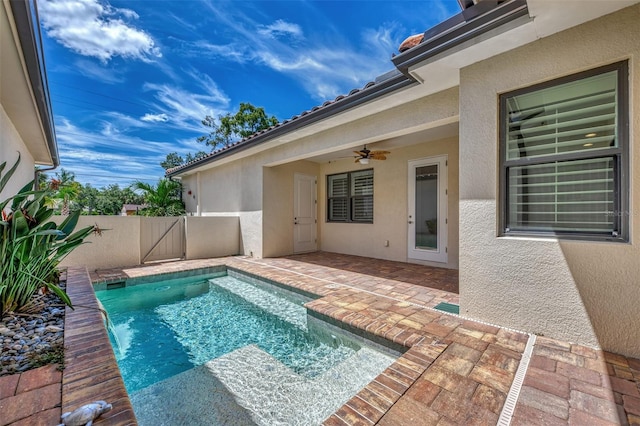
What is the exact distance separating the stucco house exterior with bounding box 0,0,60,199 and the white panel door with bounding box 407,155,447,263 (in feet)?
24.2

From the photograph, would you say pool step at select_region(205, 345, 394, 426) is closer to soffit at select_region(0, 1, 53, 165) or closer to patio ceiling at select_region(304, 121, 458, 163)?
soffit at select_region(0, 1, 53, 165)

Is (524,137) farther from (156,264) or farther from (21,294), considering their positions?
(156,264)

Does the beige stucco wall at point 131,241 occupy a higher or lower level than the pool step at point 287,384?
higher

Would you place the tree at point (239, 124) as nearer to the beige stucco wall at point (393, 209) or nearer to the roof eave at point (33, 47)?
the beige stucco wall at point (393, 209)

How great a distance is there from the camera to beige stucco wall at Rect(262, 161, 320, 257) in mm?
8531

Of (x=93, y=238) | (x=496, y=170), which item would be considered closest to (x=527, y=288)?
(x=496, y=170)

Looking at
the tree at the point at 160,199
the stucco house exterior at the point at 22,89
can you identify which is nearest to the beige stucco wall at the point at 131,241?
the stucco house exterior at the point at 22,89

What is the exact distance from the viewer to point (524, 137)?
3.32 m

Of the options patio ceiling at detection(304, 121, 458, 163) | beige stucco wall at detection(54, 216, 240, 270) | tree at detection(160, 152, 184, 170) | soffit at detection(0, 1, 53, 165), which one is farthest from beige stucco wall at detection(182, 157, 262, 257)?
tree at detection(160, 152, 184, 170)

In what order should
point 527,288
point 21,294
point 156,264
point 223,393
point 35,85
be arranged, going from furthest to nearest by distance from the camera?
1. point 156,264
2. point 35,85
3. point 527,288
4. point 21,294
5. point 223,393

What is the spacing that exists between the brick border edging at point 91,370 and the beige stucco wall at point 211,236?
5.62 metres

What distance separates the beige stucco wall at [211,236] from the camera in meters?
8.57

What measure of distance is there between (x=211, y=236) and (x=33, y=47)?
265 inches

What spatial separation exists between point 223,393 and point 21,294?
2477 millimetres
